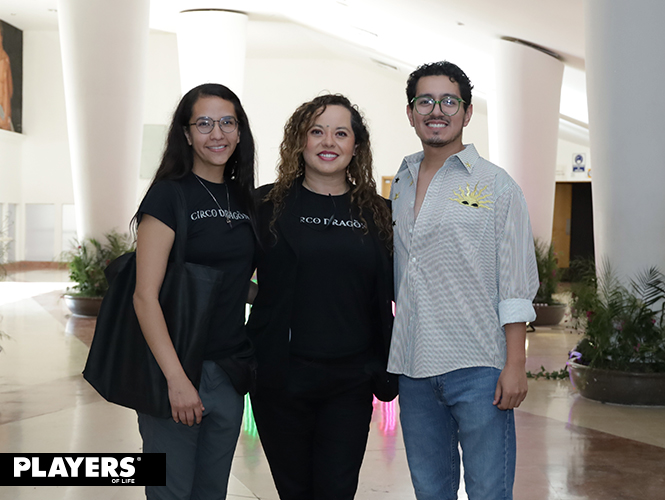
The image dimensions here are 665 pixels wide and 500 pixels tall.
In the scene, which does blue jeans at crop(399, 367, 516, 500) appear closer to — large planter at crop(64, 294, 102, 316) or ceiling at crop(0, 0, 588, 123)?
ceiling at crop(0, 0, 588, 123)

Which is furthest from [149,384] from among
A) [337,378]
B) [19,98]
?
[19,98]

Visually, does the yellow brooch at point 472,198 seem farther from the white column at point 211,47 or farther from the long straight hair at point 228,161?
the white column at point 211,47

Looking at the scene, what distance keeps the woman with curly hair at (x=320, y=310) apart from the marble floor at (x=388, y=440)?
1440 millimetres

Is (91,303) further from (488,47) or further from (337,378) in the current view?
(337,378)

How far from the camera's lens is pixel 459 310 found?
7.45 feet

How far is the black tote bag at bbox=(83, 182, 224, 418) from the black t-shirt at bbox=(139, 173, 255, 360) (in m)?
0.04

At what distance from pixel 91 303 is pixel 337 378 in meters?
8.81

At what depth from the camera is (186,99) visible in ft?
7.74

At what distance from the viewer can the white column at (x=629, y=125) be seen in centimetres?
565

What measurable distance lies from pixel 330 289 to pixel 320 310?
0.25 feet

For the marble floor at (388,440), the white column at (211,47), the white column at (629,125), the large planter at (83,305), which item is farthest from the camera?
the white column at (211,47)

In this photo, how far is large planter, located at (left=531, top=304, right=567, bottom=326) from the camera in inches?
414

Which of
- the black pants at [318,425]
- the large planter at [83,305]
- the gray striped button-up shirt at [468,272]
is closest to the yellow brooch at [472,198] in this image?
the gray striped button-up shirt at [468,272]

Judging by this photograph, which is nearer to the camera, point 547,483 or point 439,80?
point 439,80
